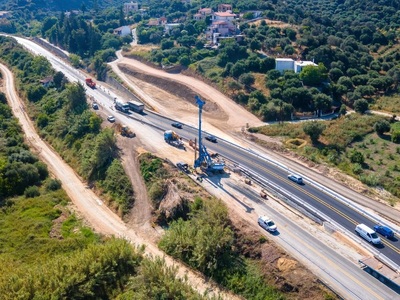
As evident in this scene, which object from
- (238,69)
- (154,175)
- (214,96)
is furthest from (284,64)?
(154,175)

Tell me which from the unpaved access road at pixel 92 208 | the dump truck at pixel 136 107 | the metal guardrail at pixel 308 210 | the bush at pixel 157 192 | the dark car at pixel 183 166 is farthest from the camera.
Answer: the dump truck at pixel 136 107

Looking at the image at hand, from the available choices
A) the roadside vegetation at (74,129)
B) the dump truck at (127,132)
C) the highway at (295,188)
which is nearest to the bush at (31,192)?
the roadside vegetation at (74,129)

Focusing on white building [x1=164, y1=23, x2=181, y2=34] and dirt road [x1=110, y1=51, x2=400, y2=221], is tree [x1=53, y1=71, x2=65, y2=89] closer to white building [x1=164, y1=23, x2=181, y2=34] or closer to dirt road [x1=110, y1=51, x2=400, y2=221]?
dirt road [x1=110, y1=51, x2=400, y2=221]

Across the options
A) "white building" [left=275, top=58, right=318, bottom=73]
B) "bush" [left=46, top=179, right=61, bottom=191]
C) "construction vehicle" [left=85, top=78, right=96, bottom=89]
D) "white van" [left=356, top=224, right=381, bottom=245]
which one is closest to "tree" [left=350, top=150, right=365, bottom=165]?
"white van" [left=356, top=224, right=381, bottom=245]

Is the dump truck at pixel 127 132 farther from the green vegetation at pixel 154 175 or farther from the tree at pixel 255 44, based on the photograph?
the tree at pixel 255 44

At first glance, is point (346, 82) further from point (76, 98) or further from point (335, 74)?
point (76, 98)

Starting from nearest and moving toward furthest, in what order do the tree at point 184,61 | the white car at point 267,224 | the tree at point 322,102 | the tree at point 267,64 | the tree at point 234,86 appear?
the white car at point 267,224, the tree at point 322,102, the tree at point 234,86, the tree at point 267,64, the tree at point 184,61
